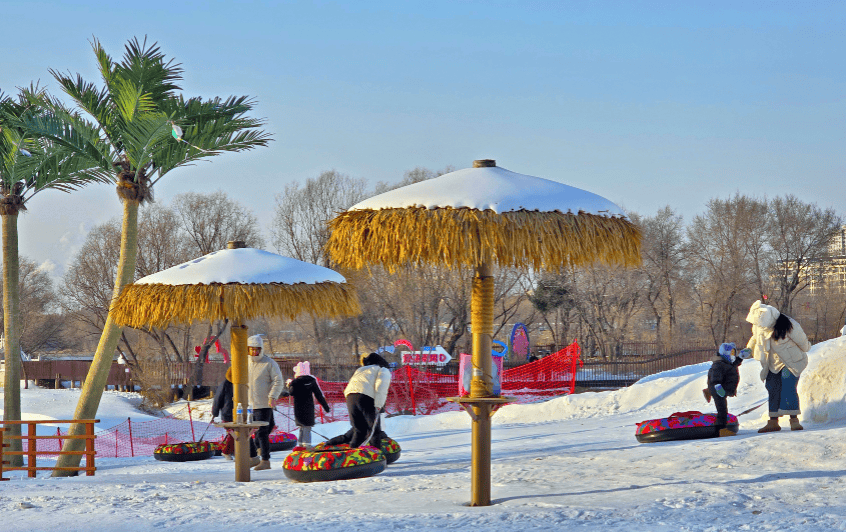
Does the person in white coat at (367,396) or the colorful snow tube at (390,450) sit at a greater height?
the person in white coat at (367,396)

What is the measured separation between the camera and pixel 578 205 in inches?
252

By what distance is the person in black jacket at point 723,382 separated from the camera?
10461mm

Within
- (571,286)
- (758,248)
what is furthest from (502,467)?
(758,248)

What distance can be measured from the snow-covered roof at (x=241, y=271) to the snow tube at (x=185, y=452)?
16.6 ft

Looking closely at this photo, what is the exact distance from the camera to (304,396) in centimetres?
1161

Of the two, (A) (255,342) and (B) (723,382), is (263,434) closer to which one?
(A) (255,342)

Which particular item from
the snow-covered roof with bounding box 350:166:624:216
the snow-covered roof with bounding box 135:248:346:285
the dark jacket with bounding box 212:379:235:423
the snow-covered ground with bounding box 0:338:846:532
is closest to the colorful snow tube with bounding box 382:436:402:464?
the snow-covered ground with bounding box 0:338:846:532

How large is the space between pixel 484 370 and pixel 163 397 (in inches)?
1154

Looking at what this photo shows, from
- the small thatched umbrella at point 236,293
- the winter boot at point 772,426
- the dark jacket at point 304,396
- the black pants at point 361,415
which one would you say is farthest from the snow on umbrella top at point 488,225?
the dark jacket at point 304,396

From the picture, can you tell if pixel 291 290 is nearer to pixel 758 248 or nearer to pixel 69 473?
pixel 69 473

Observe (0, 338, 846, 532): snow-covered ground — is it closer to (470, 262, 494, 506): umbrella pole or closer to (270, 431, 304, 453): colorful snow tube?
(470, 262, 494, 506): umbrella pole

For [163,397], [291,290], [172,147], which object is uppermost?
[172,147]

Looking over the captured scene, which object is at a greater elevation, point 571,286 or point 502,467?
point 571,286

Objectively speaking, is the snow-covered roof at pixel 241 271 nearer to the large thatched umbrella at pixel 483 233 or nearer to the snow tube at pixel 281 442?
the large thatched umbrella at pixel 483 233
